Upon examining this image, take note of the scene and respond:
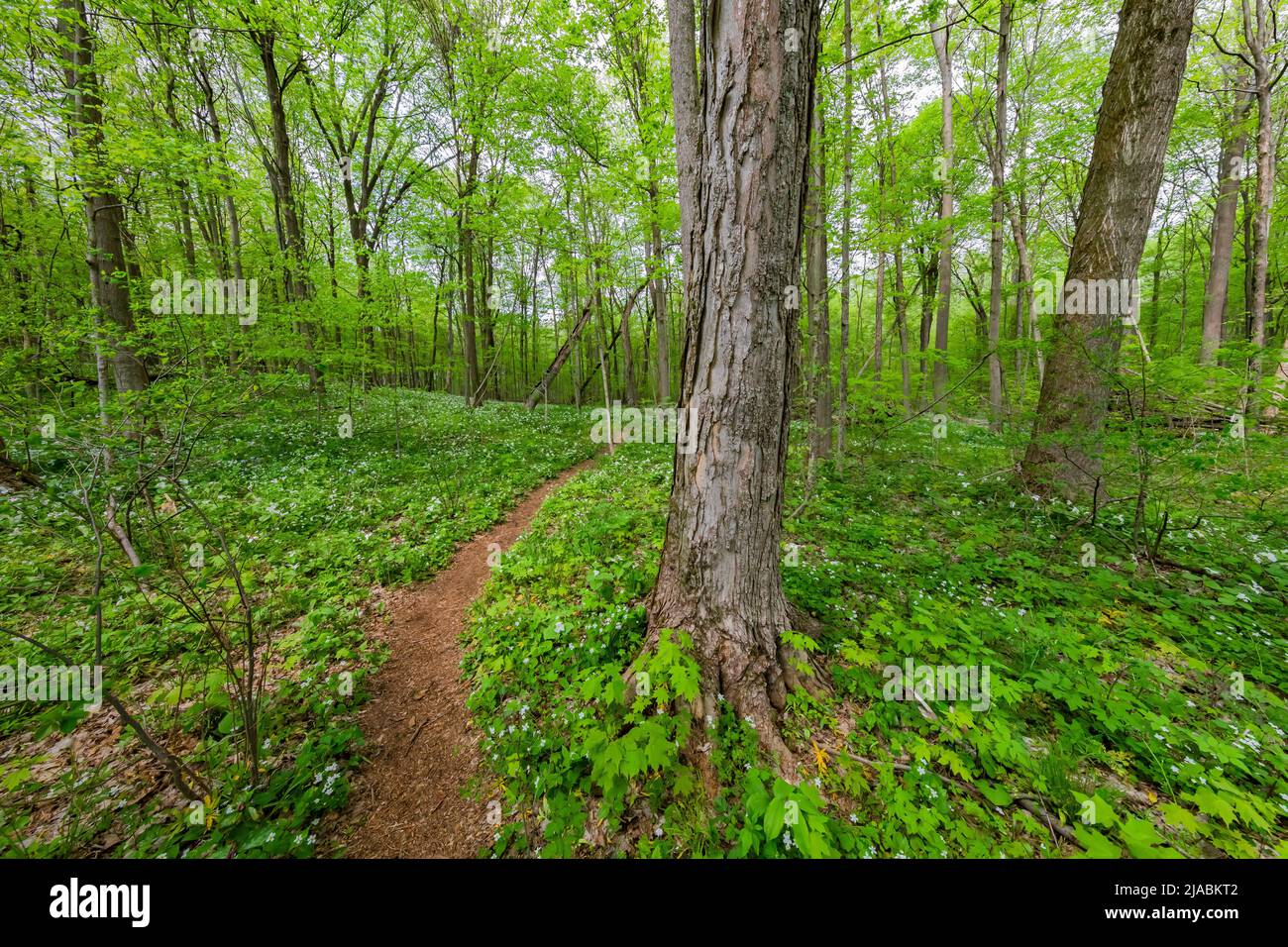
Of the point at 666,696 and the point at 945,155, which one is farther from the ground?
the point at 945,155

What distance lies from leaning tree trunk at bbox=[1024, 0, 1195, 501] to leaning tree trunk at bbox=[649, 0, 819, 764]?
4.48 m

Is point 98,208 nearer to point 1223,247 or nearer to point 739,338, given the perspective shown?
point 739,338

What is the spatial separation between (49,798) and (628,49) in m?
16.2

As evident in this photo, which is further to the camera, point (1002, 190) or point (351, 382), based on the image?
point (351, 382)

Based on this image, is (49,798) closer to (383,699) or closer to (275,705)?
(275,705)

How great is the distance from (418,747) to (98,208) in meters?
11.2

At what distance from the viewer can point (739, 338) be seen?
244 cm

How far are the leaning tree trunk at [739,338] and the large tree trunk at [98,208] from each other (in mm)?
9323

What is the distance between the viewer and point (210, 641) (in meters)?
3.70

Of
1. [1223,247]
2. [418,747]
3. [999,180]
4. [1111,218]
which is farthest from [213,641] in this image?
[1223,247]

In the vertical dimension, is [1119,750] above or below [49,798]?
above

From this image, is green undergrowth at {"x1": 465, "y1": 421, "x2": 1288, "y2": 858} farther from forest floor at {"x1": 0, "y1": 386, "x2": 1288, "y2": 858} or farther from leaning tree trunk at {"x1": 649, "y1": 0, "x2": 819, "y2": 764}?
leaning tree trunk at {"x1": 649, "y1": 0, "x2": 819, "y2": 764}
